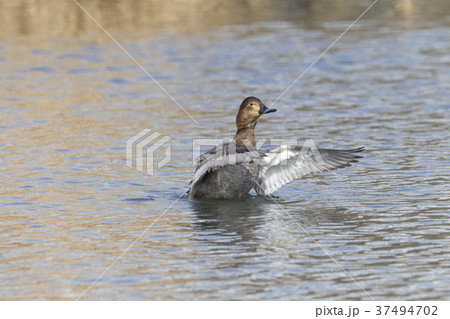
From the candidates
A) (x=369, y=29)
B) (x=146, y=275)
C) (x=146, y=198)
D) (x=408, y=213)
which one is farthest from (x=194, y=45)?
(x=146, y=275)

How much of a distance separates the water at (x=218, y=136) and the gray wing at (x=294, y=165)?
240mm

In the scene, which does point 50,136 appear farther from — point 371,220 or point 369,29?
point 369,29

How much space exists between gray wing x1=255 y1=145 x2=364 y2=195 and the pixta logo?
1.98 m

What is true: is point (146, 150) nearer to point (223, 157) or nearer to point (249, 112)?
point (249, 112)

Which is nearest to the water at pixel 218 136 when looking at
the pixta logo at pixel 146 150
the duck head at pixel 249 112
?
the pixta logo at pixel 146 150

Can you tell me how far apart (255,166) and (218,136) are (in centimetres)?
317

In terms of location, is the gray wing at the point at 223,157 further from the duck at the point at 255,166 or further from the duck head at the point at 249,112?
the duck head at the point at 249,112

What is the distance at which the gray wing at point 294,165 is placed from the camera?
10930 mm

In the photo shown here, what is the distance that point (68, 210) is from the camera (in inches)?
410

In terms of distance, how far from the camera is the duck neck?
37.1 feet

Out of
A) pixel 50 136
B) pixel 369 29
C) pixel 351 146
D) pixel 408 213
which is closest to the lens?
pixel 408 213

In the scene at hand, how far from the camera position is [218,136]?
14047 mm

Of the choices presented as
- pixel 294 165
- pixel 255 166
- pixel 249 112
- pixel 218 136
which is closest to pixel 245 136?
pixel 249 112

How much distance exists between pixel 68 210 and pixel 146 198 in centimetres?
109
